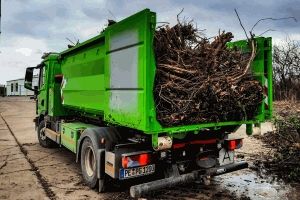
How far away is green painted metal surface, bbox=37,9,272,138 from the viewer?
4656 millimetres

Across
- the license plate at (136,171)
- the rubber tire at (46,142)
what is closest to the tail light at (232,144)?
the license plate at (136,171)

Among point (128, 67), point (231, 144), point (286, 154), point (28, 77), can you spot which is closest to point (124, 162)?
point (128, 67)

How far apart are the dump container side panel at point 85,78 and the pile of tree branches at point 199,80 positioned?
4.34 ft

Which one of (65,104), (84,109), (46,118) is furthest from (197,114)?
(46,118)

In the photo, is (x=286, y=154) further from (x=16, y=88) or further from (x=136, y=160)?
(x=16, y=88)

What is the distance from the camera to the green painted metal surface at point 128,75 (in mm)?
4656

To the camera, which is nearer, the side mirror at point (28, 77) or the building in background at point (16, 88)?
the side mirror at point (28, 77)

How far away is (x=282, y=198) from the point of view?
559 cm

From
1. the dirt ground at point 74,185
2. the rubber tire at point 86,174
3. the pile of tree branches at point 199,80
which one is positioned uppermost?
the pile of tree branches at point 199,80

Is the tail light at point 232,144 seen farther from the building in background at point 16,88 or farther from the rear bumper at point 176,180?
the building in background at point 16,88

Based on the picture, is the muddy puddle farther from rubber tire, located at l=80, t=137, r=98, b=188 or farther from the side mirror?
the side mirror

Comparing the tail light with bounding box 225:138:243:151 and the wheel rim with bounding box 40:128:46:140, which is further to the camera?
the wheel rim with bounding box 40:128:46:140

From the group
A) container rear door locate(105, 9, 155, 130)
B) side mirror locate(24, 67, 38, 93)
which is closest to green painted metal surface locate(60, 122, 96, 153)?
container rear door locate(105, 9, 155, 130)

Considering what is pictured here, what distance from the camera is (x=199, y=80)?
5.20 metres
